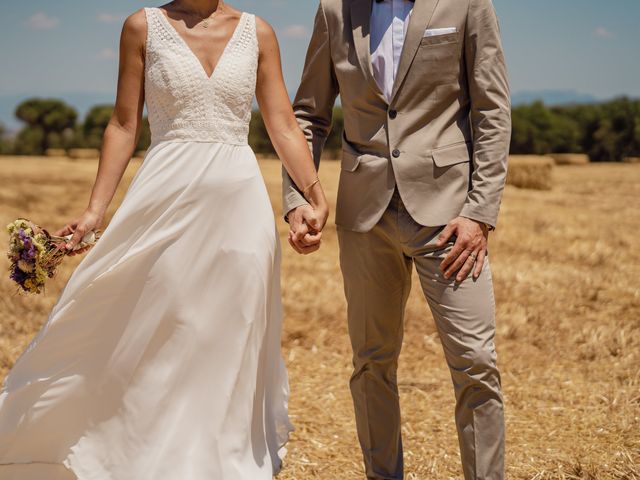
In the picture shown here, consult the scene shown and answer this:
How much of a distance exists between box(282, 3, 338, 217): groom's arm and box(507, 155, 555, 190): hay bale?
13502 millimetres

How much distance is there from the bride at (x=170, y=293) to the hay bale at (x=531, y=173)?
13.8 m

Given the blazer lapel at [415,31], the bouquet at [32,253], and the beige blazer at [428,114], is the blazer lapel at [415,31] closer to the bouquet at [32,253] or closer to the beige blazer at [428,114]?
the beige blazer at [428,114]

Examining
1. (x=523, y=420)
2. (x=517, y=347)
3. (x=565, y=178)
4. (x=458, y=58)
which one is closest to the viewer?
(x=458, y=58)

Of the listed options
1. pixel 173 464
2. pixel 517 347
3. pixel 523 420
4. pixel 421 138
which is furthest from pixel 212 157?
pixel 517 347

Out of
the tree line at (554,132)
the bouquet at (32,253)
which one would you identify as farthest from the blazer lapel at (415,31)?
the tree line at (554,132)

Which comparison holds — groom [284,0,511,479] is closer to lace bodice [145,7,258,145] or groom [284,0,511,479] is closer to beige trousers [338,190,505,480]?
beige trousers [338,190,505,480]

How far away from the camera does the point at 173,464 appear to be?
3.27m

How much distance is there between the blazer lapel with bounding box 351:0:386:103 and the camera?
3.28 meters

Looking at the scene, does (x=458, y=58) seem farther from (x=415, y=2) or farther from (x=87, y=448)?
(x=87, y=448)

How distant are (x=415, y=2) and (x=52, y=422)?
222cm

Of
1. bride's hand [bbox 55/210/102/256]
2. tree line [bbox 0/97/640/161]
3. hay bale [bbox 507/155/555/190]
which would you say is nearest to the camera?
bride's hand [bbox 55/210/102/256]

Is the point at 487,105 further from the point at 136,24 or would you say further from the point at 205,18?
the point at 136,24

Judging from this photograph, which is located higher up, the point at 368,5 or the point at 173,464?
the point at 368,5

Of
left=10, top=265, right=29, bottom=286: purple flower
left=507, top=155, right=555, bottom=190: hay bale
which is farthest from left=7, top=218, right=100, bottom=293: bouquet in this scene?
left=507, top=155, right=555, bottom=190: hay bale
